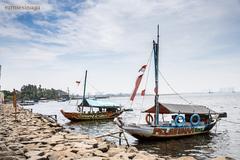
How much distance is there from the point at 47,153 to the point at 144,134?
589 inches

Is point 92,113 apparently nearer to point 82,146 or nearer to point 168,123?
point 168,123

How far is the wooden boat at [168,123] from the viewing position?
→ 2550 centimetres

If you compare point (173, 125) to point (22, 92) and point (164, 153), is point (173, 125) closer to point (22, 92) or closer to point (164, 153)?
point (164, 153)

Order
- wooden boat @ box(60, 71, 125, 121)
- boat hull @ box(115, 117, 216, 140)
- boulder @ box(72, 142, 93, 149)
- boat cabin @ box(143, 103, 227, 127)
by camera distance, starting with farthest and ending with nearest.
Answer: wooden boat @ box(60, 71, 125, 121) < boat cabin @ box(143, 103, 227, 127) < boat hull @ box(115, 117, 216, 140) < boulder @ box(72, 142, 93, 149)

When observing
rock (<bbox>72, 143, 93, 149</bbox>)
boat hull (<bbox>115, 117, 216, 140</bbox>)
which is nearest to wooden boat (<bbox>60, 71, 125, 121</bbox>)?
boat hull (<bbox>115, 117, 216, 140</bbox>)

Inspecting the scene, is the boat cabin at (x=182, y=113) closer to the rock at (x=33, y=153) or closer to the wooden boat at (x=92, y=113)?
the rock at (x=33, y=153)

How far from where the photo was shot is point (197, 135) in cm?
3044

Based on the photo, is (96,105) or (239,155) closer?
(239,155)

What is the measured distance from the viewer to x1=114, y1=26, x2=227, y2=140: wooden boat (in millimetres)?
25500

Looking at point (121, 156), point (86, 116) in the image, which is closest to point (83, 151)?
point (121, 156)

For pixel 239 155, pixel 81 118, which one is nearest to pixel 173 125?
pixel 239 155

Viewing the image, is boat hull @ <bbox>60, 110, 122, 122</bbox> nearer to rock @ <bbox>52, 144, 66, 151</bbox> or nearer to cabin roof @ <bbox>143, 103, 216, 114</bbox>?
cabin roof @ <bbox>143, 103, 216, 114</bbox>

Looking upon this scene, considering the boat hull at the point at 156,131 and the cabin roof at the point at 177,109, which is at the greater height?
the cabin roof at the point at 177,109

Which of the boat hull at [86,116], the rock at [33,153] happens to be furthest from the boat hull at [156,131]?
the boat hull at [86,116]
